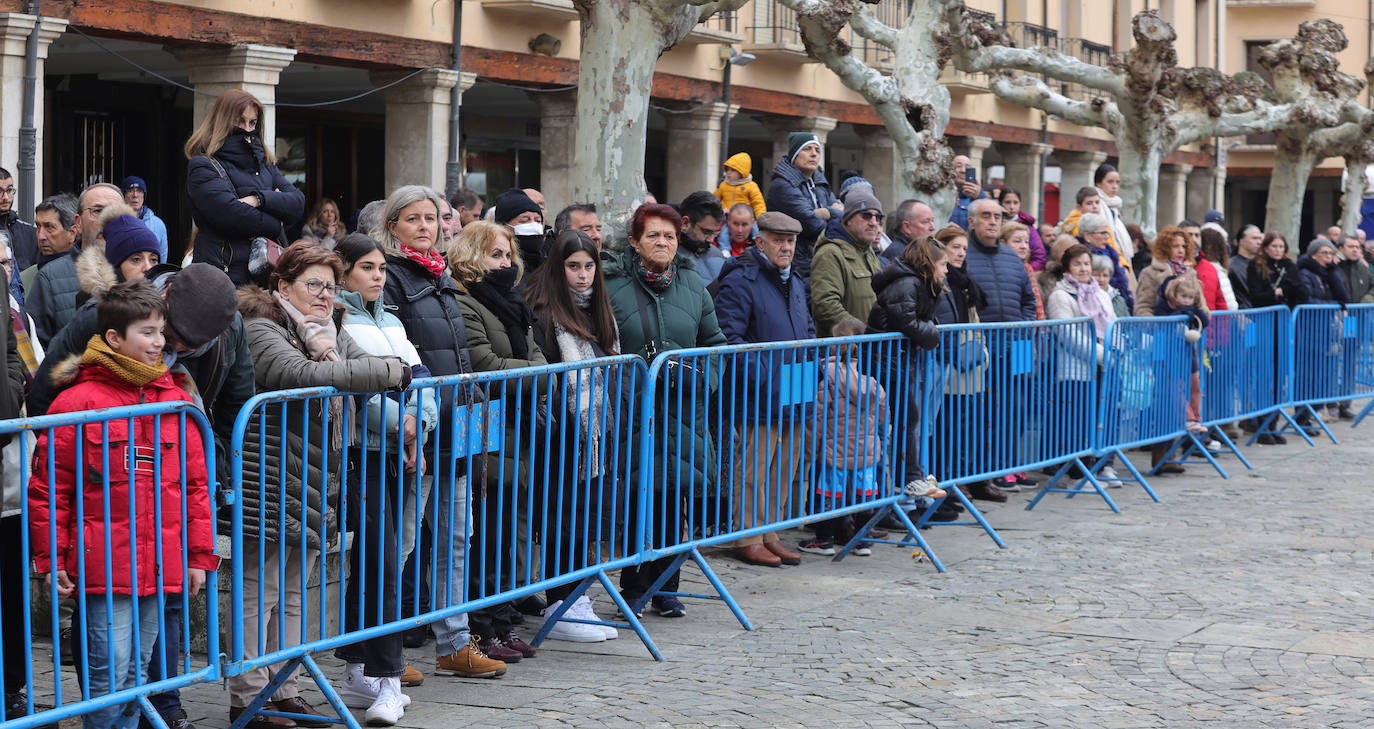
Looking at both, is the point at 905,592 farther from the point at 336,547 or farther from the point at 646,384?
the point at 336,547

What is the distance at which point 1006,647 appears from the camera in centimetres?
718

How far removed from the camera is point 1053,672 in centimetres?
675

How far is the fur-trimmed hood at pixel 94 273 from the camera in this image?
6.09m

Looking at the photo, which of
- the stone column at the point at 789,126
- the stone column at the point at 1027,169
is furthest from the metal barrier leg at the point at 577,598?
the stone column at the point at 1027,169

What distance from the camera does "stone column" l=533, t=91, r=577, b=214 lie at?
2527 cm

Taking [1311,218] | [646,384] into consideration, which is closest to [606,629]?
[646,384]

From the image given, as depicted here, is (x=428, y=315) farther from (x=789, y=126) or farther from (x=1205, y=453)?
(x=789, y=126)

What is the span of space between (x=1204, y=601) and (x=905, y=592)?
133 centimetres

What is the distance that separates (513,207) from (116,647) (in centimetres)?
418

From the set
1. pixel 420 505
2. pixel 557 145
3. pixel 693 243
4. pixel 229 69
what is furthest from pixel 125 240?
pixel 557 145

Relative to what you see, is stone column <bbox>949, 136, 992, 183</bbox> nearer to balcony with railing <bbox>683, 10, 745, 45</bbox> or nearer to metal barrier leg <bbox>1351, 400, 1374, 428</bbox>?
balcony with railing <bbox>683, 10, 745, 45</bbox>

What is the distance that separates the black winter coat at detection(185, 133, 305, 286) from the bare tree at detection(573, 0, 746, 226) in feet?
14.1

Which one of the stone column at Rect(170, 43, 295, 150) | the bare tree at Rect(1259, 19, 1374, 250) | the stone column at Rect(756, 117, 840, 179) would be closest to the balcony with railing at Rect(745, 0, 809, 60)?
the stone column at Rect(756, 117, 840, 179)

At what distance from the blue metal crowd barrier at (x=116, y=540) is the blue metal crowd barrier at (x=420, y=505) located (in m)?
0.17
